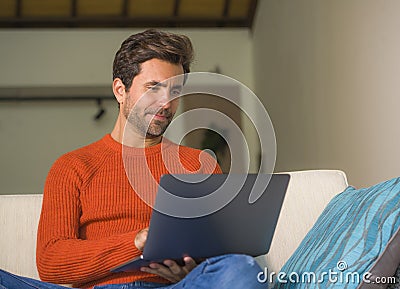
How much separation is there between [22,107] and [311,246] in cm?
486

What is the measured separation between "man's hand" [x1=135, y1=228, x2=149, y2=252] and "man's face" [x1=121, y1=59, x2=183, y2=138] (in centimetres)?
43

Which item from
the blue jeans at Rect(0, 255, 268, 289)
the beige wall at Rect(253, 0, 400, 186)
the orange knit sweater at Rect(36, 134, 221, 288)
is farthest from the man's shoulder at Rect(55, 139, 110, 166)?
the beige wall at Rect(253, 0, 400, 186)

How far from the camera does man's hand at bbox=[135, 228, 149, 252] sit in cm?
154

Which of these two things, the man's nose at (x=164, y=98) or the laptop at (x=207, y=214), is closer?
the laptop at (x=207, y=214)

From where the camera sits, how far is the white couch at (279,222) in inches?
78.4

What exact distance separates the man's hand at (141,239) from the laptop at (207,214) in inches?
2.5

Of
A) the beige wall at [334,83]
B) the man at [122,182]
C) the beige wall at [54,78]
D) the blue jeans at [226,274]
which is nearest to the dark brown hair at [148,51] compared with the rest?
the man at [122,182]

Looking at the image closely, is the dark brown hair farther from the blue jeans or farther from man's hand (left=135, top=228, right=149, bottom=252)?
the blue jeans

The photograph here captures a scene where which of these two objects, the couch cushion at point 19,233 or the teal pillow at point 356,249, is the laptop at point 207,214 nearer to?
the teal pillow at point 356,249

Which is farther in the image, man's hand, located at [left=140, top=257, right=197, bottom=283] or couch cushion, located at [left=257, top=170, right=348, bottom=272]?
couch cushion, located at [left=257, top=170, right=348, bottom=272]

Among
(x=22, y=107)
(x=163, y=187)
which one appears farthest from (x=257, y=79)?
(x=163, y=187)

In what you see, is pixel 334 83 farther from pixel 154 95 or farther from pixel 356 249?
pixel 356 249

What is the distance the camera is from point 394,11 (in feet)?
9.22

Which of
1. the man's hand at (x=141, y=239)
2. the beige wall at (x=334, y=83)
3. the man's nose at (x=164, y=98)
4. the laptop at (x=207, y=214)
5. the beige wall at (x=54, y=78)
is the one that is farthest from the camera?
the beige wall at (x=54, y=78)
